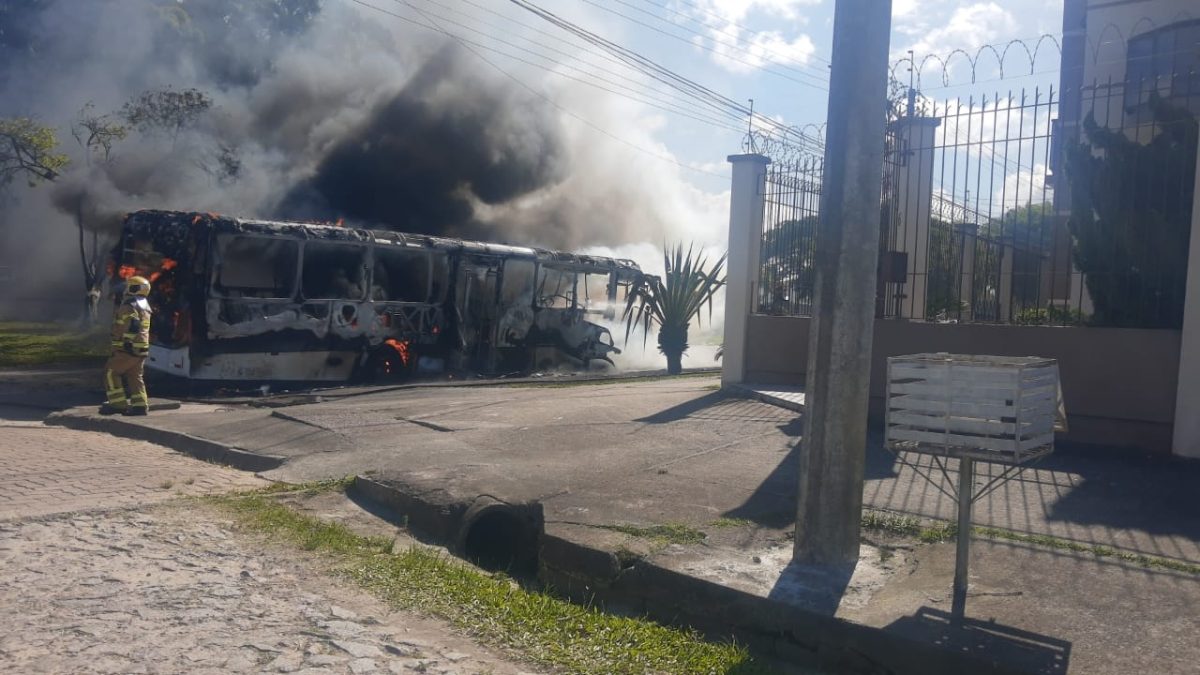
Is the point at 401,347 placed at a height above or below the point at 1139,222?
below

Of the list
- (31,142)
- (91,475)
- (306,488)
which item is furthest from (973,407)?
(31,142)

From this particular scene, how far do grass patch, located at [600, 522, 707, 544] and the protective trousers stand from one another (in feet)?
20.1

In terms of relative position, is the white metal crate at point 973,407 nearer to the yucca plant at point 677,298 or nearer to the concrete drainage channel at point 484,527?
the concrete drainage channel at point 484,527

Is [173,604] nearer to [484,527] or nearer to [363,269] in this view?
[484,527]

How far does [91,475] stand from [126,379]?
3.35 m

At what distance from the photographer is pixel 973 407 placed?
3.74 meters

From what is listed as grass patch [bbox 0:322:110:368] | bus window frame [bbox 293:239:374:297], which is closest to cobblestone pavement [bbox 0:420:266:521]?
bus window frame [bbox 293:239:374:297]

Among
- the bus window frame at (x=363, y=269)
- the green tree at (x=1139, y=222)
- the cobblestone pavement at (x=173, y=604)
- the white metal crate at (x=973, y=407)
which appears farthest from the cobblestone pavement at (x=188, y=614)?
the bus window frame at (x=363, y=269)

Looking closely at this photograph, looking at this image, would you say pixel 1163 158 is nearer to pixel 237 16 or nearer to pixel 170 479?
pixel 170 479

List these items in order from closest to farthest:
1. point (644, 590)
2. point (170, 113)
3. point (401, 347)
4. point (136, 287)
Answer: point (644, 590)
point (136, 287)
point (401, 347)
point (170, 113)

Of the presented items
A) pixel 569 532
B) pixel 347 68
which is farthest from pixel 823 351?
pixel 347 68

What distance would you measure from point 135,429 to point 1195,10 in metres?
14.5

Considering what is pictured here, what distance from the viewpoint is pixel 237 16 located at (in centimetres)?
2698

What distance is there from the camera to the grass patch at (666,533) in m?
4.80
